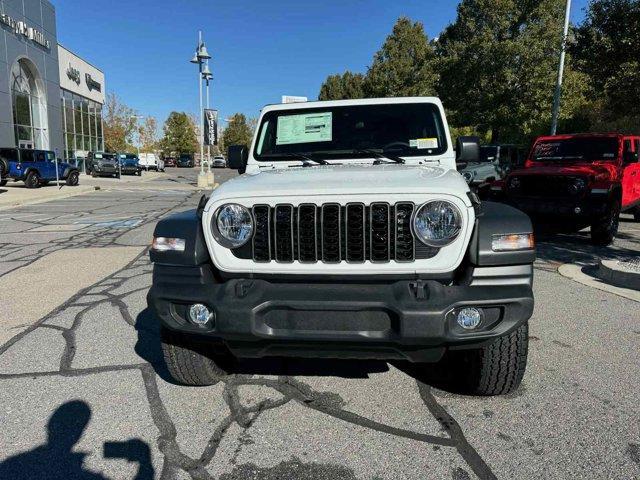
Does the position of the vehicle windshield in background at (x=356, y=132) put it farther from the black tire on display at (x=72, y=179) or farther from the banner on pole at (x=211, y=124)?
the black tire on display at (x=72, y=179)

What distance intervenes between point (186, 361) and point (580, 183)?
24.1ft

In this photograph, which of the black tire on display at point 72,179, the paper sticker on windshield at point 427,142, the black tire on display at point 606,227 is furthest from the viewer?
the black tire on display at point 72,179

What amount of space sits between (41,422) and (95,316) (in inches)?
76.6

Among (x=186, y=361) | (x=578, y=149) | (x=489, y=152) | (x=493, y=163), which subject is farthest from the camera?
(x=489, y=152)

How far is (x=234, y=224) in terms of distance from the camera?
269 cm

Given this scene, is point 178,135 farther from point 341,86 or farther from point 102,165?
point 102,165

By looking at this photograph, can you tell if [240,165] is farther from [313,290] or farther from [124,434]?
[124,434]

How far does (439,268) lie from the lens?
2.54 meters

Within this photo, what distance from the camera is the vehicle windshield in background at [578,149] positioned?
359 inches

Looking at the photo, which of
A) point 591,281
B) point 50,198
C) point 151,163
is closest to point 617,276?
point 591,281

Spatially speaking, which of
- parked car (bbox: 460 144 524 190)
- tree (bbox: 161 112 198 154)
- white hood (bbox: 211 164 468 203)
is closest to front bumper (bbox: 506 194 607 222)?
white hood (bbox: 211 164 468 203)

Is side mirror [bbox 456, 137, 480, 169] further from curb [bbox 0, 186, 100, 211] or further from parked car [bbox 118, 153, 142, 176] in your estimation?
parked car [bbox 118, 153, 142, 176]

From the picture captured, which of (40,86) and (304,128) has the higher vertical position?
(40,86)

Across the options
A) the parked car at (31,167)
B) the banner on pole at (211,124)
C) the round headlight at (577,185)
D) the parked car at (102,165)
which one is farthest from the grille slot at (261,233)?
the parked car at (102,165)
